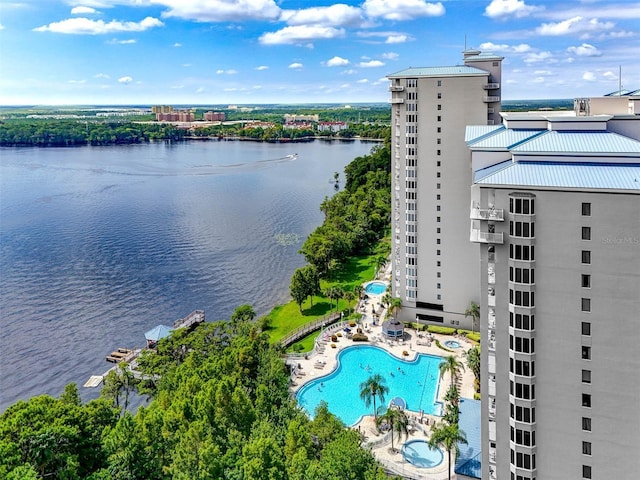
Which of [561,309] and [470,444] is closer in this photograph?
[561,309]

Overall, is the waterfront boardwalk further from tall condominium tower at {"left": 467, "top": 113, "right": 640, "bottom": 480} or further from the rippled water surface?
tall condominium tower at {"left": 467, "top": 113, "right": 640, "bottom": 480}

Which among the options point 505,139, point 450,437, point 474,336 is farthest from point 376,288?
point 505,139

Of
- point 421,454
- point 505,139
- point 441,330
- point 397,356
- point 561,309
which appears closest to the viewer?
point 561,309

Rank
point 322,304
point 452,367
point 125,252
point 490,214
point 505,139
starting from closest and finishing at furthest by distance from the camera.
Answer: point 490,214 → point 505,139 → point 452,367 → point 322,304 → point 125,252

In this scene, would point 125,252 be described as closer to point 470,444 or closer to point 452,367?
point 452,367

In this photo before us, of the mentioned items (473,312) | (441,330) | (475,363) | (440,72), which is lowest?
(441,330)

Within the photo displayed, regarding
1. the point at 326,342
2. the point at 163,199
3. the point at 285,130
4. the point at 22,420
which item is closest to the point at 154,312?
the point at 326,342

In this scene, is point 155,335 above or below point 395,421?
above
